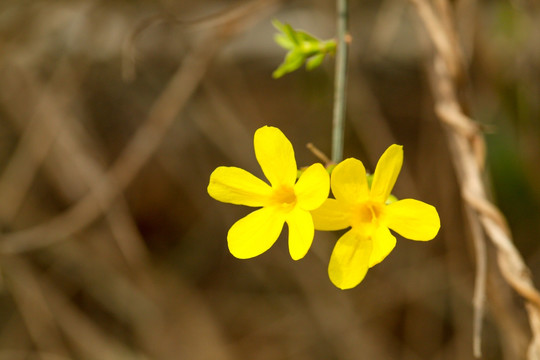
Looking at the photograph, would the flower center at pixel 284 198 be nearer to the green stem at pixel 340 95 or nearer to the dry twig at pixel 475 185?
the green stem at pixel 340 95

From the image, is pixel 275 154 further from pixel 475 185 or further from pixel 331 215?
pixel 475 185

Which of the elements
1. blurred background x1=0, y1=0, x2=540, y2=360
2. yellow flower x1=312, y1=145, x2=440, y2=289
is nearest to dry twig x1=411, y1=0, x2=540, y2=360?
yellow flower x1=312, y1=145, x2=440, y2=289

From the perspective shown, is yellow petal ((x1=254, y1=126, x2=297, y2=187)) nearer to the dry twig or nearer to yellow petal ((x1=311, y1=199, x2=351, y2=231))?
yellow petal ((x1=311, y1=199, x2=351, y2=231))

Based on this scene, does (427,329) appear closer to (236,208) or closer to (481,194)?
(236,208)

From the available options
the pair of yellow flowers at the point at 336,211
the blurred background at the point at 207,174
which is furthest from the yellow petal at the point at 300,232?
the blurred background at the point at 207,174

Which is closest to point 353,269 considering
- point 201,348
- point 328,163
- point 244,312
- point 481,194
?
point 328,163

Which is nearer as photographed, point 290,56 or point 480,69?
point 290,56
